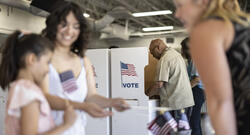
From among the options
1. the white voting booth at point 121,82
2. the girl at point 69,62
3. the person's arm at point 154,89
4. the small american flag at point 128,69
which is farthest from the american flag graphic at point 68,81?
the small american flag at point 128,69

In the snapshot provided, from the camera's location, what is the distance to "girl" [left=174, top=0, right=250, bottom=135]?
3.56ft

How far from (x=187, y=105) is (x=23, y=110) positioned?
2754 mm

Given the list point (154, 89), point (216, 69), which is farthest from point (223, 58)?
point (154, 89)

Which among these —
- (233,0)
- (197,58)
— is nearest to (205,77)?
(197,58)

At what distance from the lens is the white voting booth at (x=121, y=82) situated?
3.95 meters

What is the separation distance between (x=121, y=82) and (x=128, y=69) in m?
0.20

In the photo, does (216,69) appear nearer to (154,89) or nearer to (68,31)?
(68,31)

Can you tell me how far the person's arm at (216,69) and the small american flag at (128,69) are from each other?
113 inches

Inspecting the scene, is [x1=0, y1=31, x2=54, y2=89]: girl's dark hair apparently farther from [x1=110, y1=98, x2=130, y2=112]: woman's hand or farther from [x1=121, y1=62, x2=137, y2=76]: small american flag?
[x1=121, y1=62, x2=137, y2=76]: small american flag

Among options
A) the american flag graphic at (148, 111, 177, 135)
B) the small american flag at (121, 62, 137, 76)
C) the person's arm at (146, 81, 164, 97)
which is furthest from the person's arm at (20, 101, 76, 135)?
the small american flag at (121, 62, 137, 76)

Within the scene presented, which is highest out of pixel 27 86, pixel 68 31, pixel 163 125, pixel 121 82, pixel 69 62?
pixel 68 31

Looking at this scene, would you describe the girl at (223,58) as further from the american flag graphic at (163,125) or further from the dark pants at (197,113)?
the dark pants at (197,113)

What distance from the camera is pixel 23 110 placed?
49.1 inches

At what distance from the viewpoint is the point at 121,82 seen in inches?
160
